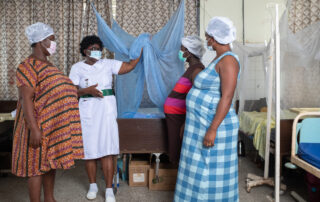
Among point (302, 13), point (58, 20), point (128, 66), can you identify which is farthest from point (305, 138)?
point (58, 20)

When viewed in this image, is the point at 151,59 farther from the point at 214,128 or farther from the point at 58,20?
the point at 58,20

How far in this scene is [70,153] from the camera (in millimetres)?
1834

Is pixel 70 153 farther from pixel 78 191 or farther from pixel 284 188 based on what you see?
pixel 284 188

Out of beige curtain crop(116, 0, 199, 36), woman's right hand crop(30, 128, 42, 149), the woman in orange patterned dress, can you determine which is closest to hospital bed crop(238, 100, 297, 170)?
beige curtain crop(116, 0, 199, 36)

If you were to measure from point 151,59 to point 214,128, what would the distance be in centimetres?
110

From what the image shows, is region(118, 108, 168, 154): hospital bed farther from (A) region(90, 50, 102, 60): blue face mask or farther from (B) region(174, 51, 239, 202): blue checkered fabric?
(B) region(174, 51, 239, 202): blue checkered fabric

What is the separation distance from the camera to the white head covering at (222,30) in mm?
1731

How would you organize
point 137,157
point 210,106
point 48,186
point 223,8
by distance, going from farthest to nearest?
1. point 223,8
2. point 137,157
3. point 48,186
4. point 210,106

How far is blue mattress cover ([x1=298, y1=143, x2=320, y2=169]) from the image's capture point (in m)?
1.93

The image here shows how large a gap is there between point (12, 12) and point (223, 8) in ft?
11.3

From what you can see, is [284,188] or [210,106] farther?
[284,188]

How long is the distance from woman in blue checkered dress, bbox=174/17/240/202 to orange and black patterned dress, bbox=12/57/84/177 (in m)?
0.84

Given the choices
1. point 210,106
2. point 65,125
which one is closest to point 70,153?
point 65,125

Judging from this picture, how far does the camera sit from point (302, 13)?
13.3 ft
